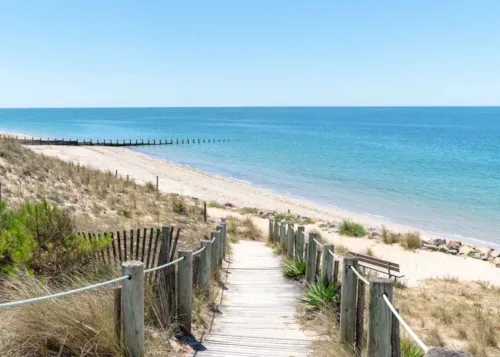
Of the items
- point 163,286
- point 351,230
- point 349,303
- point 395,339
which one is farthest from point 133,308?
point 351,230

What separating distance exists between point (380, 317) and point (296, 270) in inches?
229

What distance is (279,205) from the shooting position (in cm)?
3422

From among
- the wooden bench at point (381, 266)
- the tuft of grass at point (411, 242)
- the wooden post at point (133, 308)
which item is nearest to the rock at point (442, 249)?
the tuft of grass at point (411, 242)

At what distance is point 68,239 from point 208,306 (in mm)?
2488

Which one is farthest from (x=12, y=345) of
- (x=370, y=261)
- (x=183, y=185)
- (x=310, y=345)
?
(x=183, y=185)

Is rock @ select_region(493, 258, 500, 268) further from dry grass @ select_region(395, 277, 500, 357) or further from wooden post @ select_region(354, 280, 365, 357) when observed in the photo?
wooden post @ select_region(354, 280, 365, 357)

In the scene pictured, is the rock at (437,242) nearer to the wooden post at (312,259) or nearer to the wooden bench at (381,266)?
the wooden bench at (381,266)

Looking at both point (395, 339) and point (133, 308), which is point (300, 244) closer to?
point (395, 339)

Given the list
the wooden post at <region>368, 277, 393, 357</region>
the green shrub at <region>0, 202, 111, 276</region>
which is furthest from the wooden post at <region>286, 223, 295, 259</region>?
the wooden post at <region>368, 277, 393, 357</region>

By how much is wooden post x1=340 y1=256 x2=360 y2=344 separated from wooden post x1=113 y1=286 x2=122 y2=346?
2805mm

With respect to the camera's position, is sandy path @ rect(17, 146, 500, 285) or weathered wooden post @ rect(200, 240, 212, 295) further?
sandy path @ rect(17, 146, 500, 285)

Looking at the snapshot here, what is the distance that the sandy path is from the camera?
17.7m

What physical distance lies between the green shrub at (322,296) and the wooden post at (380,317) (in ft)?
9.00

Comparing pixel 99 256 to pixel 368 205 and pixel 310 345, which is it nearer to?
pixel 310 345
